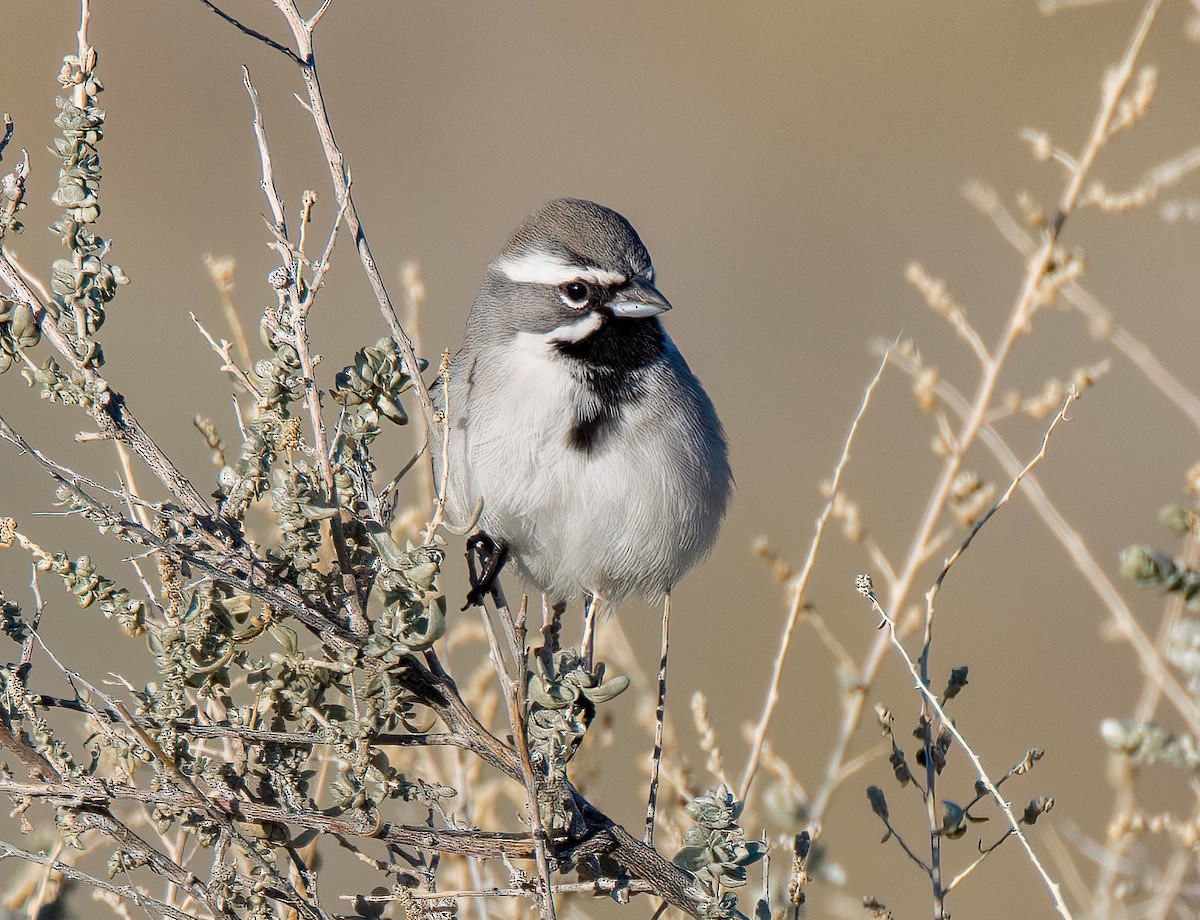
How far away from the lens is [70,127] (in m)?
2.47

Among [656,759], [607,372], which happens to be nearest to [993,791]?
[656,759]

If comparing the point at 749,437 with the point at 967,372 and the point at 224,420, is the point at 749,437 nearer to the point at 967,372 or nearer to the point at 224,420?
the point at 967,372

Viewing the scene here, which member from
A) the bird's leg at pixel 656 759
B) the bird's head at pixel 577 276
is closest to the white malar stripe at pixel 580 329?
the bird's head at pixel 577 276

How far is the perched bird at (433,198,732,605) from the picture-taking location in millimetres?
3805

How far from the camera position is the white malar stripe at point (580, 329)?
3938 mm

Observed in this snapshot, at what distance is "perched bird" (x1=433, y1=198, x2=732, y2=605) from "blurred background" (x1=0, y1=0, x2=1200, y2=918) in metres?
3.42

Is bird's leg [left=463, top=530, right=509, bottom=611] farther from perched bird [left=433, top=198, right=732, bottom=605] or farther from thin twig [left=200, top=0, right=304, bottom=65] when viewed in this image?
thin twig [left=200, top=0, right=304, bottom=65]

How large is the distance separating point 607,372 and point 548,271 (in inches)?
14.3

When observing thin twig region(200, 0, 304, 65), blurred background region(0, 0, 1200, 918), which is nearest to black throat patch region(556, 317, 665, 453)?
thin twig region(200, 0, 304, 65)

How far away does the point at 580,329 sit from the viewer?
12.9 ft

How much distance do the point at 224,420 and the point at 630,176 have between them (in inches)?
208

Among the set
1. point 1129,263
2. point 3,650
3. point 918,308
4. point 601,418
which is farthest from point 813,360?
point 601,418

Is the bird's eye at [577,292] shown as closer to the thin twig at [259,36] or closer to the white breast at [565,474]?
the white breast at [565,474]

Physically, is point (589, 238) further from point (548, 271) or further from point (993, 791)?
point (993, 791)
